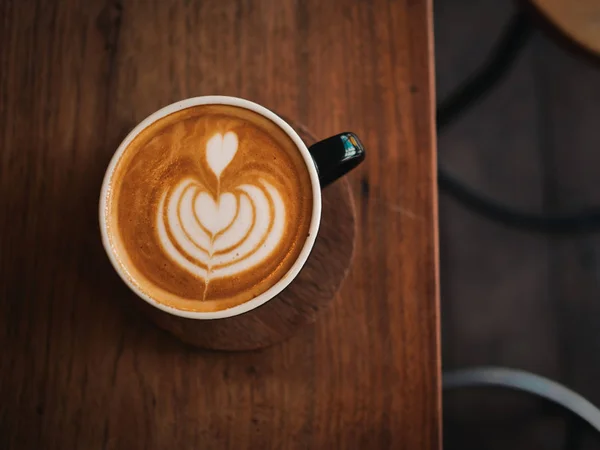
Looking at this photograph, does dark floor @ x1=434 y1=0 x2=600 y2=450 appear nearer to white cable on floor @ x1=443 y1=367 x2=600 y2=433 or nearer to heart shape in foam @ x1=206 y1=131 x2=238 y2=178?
white cable on floor @ x1=443 y1=367 x2=600 y2=433

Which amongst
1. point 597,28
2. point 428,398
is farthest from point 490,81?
point 428,398

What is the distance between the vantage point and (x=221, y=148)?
1.67ft

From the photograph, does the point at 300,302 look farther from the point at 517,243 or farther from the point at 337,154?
the point at 517,243

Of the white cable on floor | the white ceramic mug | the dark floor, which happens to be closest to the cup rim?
the white ceramic mug

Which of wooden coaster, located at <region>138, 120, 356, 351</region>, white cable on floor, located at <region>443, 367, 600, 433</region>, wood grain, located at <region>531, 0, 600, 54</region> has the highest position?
wood grain, located at <region>531, 0, 600, 54</region>

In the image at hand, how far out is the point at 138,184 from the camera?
19.7 inches

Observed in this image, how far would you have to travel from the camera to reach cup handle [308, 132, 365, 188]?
486 mm

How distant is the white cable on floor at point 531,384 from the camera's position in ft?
2.70

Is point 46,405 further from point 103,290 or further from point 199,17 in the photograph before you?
point 199,17

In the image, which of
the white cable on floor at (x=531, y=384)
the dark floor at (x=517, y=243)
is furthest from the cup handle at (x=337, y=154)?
the dark floor at (x=517, y=243)

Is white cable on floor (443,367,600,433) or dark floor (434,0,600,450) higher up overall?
dark floor (434,0,600,450)

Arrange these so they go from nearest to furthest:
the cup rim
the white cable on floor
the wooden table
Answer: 1. the cup rim
2. the wooden table
3. the white cable on floor

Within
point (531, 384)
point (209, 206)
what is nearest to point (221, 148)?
point (209, 206)

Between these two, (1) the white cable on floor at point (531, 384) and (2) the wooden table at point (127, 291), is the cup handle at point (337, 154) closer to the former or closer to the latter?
(2) the wooden table at point (127, 291)
